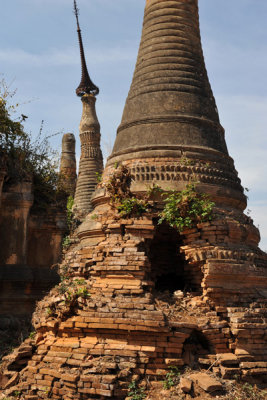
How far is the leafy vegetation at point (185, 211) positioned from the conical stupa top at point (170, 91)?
40.7 inches

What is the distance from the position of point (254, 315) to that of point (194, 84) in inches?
162

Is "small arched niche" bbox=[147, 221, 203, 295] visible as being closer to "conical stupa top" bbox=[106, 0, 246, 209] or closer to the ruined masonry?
the ruined masonry

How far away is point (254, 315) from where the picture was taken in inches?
238

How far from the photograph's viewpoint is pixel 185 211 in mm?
6605

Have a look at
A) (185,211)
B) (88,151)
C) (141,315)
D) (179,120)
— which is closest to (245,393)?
(141,315)

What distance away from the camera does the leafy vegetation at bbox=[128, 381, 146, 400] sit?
206 inches

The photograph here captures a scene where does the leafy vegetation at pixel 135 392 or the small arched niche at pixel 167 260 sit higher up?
the small arched niche at pixel 167 260

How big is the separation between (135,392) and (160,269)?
2.78 m

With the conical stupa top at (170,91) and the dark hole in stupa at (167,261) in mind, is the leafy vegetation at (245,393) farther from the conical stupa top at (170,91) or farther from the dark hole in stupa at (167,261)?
the conical stupa top at (170,91)

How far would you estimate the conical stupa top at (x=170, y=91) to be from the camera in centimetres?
751

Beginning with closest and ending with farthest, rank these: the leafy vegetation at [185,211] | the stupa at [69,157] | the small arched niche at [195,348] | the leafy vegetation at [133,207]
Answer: the small arched niche at [195,348] < the leafy vegetation at [185,211] < the leafy vegetation at [133,207] < the stupa at [69,157]

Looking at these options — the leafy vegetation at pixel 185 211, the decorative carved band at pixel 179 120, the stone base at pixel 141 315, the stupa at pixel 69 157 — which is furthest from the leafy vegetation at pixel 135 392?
the stupa at pixel 69 157

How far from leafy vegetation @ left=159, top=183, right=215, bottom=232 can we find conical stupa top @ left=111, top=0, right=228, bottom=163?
1.03 m

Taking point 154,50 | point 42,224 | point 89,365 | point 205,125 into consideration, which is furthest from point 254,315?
point 42,224
